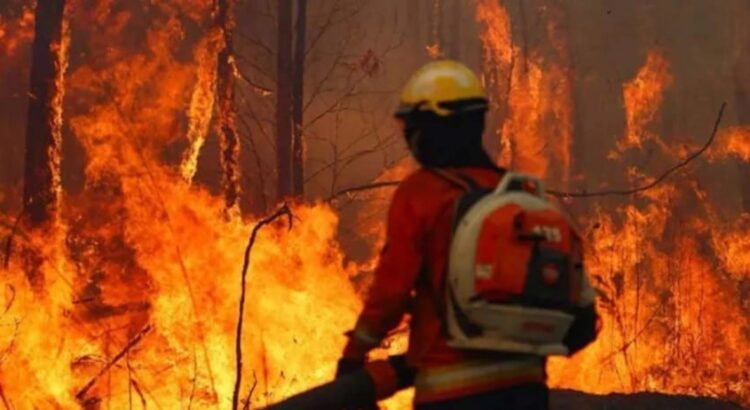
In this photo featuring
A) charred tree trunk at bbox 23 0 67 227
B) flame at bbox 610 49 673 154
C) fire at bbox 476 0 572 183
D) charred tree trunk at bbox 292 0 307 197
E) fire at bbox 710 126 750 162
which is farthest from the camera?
flame at bbox 610 49 673 154

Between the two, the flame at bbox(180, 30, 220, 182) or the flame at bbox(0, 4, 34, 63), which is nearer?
the flame at bbox(180, 30, 220, 182)

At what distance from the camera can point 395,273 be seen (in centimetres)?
293

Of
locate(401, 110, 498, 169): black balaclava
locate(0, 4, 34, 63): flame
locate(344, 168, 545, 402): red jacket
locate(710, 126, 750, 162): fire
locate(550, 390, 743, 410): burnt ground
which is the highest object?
locate(0, 4, 34, 63): flame

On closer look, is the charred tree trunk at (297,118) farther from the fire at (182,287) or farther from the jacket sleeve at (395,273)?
the jacket sleeve at (395,273)

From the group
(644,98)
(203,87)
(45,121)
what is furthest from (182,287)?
(644,98)

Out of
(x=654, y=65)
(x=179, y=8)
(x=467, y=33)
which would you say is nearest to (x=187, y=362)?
(x=179, y=8)

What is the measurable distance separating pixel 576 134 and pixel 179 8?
64.8ft

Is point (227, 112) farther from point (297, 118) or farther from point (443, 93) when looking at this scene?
point (443, 93)

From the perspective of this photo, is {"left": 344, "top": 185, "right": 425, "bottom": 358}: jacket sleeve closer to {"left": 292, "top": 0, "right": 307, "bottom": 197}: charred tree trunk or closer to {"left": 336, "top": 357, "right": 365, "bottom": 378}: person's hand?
{"left": 336, "top": 357, "right": 365, "bottom": 378}: person's hand

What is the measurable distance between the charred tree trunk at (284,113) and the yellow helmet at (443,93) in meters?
9.03

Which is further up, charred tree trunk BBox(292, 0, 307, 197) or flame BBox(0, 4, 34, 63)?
flame BBox(0, 4, 34, 63)

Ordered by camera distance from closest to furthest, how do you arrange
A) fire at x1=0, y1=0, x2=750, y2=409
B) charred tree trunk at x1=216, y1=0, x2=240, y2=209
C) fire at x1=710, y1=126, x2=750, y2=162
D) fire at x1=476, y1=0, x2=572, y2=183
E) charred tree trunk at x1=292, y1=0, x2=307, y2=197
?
1. fire at x1=0, y1=0, x2=750, y2=409
2. charred tree trunk at x1=292, y1=0, x2=307, y2=197
3. charred tree trunk at x1=216, y1=0, x2=240, y2=209
4. fire at x1=710, y1=126, x2=750, y2=162
5. fire at x1=476, y1=0, x2=572, y2=183

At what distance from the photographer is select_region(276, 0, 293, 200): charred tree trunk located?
479 inches

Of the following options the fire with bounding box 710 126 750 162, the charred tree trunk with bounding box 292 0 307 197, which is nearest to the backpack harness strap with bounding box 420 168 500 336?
the charred tree trunk with bounding box 292 0 307 197
